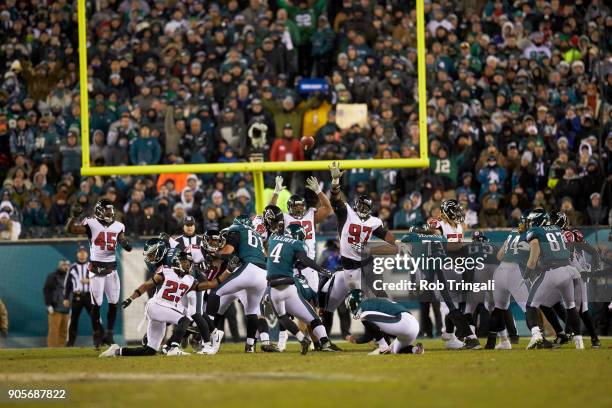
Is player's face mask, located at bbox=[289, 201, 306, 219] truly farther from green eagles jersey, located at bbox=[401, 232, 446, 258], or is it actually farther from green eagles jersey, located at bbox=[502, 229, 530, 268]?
green eagles jersey, located at bbox=[502, 229, 530, 268]

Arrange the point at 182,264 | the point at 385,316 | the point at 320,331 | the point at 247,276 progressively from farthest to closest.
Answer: the point at 247,276 < the point at 320,331 < the point at 182,264 < the point at 385,316

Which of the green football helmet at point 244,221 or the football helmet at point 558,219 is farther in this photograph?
the green football helmet at point 244,221

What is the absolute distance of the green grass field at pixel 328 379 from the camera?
938 cm

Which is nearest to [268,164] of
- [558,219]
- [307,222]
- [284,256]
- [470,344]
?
[307,222]

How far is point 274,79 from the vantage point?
22547 mm

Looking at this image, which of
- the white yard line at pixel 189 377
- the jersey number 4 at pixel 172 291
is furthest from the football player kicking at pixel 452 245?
the white yard line at pixel 189 377

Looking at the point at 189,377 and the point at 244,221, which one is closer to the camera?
the point at 189,377

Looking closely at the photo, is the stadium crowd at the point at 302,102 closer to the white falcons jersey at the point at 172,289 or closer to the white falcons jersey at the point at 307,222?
the white falcons jersey at the point at 307,222

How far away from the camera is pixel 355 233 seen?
16266 mm

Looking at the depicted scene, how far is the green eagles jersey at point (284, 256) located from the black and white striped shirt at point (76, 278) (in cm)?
453

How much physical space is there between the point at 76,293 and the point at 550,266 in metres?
7.14

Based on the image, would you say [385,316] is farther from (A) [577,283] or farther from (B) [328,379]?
(A) [577,283]

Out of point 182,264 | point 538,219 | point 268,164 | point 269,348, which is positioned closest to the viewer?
point 182,264

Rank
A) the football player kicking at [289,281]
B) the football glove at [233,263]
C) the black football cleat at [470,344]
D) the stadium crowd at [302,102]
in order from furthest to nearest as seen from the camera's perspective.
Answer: the stadium crowd at [302,102] < the football glove at [233,263] < the black football cleat at [470,344] < the football player kicking at [289,281]
